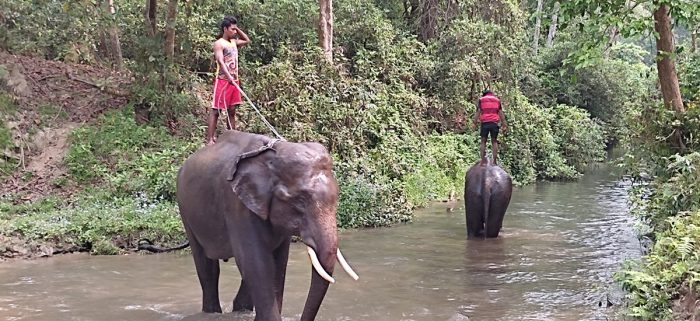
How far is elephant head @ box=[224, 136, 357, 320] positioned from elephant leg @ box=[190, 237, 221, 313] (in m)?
1.40

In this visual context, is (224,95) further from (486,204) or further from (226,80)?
(486,204)

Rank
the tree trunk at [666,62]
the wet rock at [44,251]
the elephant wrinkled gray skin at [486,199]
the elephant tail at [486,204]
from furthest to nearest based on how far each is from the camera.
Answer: the elephant wrinkled gray skin at [486,199], the elephant tail at [486,204], the tree trunk at [666,62], the wet rock at [44,251]

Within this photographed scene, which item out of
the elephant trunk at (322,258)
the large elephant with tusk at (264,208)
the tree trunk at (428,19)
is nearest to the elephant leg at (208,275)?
the large elephant with tusk at (264,208)

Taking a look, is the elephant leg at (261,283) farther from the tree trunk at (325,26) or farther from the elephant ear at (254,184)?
the tree trunk at (325,26)

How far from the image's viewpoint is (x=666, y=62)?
1048cm

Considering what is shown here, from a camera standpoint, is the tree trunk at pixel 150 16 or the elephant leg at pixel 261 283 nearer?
the elephant leg at pixel 261 283

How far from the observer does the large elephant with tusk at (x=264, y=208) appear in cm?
498

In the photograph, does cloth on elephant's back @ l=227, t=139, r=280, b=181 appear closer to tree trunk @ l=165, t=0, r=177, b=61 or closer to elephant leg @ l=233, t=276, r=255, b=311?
elephant leg @ l=233, t=276, r=255, b=311

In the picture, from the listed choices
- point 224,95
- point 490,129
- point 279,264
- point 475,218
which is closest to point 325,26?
point 490,129

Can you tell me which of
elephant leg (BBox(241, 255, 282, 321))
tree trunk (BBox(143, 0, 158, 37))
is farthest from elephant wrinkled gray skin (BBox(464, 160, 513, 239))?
tree trunk (BBox(143, 0, 158, 37))

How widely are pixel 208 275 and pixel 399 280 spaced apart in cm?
253

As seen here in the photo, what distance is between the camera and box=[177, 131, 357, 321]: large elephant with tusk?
4977mm

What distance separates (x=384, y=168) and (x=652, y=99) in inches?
211

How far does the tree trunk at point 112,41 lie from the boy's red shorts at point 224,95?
25.2 ft
